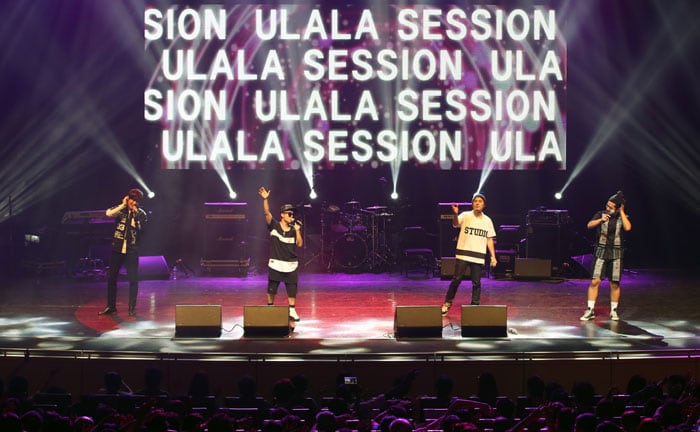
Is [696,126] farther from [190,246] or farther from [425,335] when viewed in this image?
[190,246]

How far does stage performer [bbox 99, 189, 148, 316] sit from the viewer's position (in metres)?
11.6

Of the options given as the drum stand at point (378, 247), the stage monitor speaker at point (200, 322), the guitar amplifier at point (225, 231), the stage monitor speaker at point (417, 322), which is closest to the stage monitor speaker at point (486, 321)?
the stage monitor speaker at point (417, 322)

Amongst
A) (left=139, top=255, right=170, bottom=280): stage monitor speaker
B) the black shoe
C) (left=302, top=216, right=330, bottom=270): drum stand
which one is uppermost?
(left=302, top=216, right=330, bottom=270): drum stand

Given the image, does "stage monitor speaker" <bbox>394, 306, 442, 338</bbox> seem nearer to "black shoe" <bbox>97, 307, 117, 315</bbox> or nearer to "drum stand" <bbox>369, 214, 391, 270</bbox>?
"black shoe" <bbox>97, 307, 117, 315</bbox>

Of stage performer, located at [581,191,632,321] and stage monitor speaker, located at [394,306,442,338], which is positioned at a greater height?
stage performer, located at [581,191,632,321]

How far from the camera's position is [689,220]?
1797cm

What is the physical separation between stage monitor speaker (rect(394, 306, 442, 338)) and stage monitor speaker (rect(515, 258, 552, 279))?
6.38m

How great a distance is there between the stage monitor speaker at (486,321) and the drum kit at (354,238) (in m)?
6.73

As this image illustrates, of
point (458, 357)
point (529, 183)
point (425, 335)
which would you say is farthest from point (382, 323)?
point (529, 183)

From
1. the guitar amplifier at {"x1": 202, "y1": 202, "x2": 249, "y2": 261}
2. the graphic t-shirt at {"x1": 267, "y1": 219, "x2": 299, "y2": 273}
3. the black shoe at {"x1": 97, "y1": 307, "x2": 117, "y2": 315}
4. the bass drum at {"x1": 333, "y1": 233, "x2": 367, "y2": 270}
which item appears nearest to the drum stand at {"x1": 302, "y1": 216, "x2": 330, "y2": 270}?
the bass drum at {"x1": 333, "y1": 233, "x2": 367, "y2": 270}

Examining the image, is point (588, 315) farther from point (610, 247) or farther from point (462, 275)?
point (462, 275)

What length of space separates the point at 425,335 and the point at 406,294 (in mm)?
3893

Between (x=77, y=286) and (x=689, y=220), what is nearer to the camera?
(x=77, y=286)

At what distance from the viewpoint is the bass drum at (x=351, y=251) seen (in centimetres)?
1655
